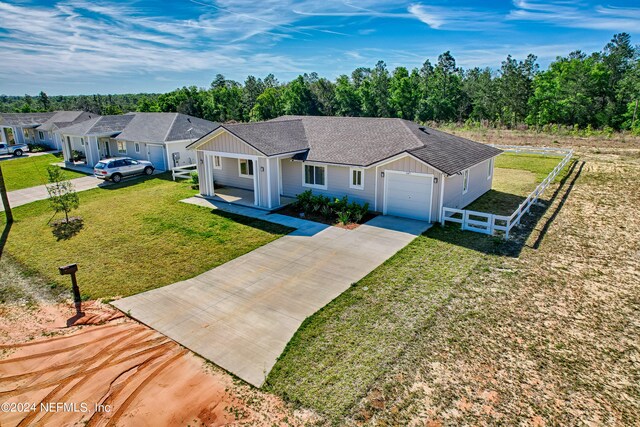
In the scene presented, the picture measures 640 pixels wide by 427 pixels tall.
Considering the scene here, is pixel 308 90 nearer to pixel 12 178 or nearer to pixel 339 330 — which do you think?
pixel 12 178

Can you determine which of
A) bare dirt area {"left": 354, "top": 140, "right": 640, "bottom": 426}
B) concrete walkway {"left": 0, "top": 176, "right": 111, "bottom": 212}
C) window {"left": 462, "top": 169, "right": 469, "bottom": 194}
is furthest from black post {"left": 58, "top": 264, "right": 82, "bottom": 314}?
window {"left": 462, "top": 169, "right": 469, "bottom": 194}

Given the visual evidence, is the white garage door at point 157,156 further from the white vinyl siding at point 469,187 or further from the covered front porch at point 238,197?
the white vinyl siding at point 469,187

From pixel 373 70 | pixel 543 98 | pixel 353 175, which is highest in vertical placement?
pixel 373 70

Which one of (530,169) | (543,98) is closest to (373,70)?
(543,98)

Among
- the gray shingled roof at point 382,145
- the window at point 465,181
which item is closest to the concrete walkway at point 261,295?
the gray shingled roof at point 382,145

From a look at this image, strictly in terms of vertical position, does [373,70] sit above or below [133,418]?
above
